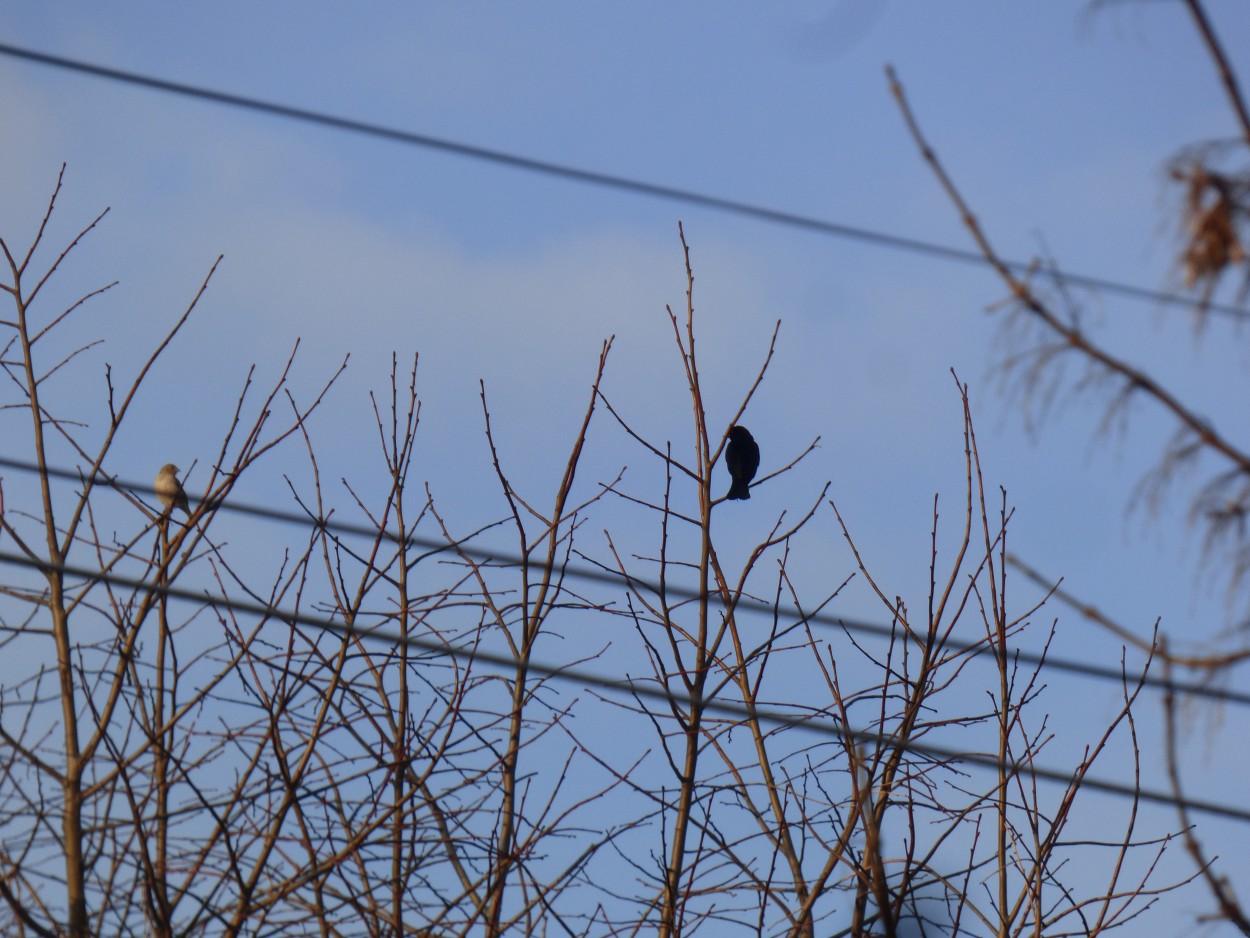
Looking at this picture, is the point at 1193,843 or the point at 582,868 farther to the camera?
the point at 582,868

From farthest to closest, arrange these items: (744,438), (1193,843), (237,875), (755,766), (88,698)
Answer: (744,438) → (755,766) → (88,698) → (237,875) → (1193,843)

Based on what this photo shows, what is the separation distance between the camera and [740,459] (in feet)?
29.4

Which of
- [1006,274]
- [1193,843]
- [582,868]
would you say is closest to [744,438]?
[1006,274]

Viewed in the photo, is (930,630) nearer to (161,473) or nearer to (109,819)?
(109,819)

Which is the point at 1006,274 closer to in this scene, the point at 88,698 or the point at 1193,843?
the point at 1193,843

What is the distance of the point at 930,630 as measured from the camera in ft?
13.5

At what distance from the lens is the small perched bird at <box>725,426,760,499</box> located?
893cm

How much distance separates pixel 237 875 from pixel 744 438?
19.2ft

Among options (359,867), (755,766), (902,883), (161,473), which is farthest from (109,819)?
(161,473)

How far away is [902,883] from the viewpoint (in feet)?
12.4

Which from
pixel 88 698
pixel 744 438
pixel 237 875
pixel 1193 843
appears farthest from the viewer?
pixel 744 438

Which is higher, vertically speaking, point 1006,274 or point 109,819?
point 1006,274

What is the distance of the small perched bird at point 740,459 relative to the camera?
29.3 feet

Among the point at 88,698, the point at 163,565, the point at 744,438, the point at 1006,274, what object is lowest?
the point at 88,698
